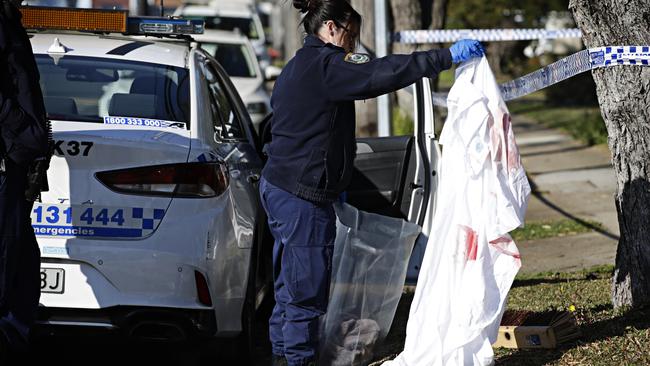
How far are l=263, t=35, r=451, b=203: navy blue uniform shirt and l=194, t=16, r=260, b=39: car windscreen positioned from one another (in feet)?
60.5

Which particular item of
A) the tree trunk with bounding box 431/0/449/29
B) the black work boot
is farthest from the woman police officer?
the tree trunk with bounding box 431/0/449/29

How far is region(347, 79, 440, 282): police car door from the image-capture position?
20.3 feet

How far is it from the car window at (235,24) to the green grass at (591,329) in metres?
17.3

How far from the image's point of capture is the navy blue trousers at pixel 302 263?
4.82 metres

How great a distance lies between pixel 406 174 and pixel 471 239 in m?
1.88

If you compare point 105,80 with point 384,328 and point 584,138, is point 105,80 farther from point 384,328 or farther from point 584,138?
point 584,138

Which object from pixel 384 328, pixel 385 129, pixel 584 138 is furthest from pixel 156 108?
pixel 584 138

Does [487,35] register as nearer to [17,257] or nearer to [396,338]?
[396,338]

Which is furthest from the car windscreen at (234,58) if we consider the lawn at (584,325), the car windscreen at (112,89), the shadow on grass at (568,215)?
the car windscreen at (112,89)

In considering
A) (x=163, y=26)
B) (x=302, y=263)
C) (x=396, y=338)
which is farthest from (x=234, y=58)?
(x=302, y=263)

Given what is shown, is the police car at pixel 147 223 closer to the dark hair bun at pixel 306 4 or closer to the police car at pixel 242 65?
the dark hair bun at pixel 306 4

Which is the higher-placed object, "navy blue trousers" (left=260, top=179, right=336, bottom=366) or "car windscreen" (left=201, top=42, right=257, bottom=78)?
"car windscreen" (left=201, top=42, right=257, bottom=78)

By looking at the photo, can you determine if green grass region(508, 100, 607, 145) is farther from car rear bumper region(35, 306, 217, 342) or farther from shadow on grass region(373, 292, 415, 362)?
car rear bumper region(35, 306, 217, 342)

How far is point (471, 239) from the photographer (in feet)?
14.8
